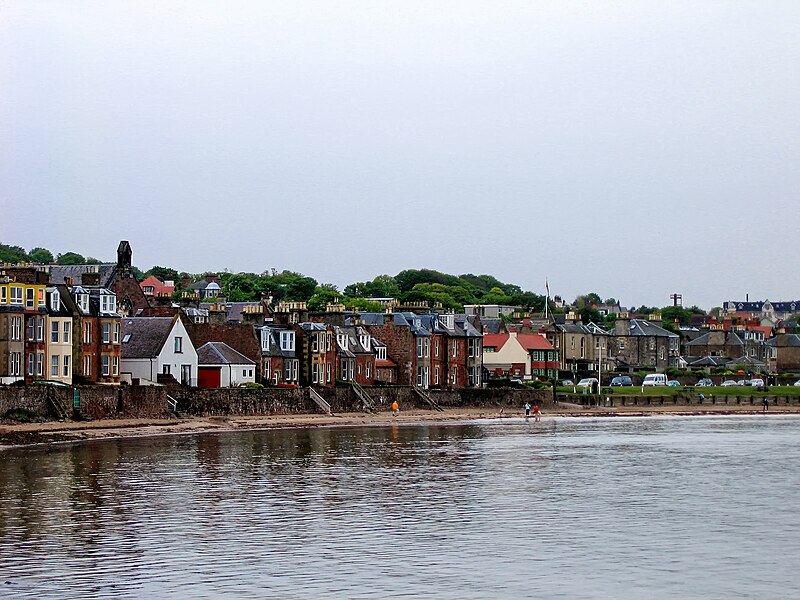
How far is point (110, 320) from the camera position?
78500mm

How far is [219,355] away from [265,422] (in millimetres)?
8621

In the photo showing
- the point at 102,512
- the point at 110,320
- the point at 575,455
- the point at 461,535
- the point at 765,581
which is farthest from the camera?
the point at 110,320

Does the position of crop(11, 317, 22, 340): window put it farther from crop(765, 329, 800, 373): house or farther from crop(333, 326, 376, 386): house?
crop(765, 329, 800, 373): house

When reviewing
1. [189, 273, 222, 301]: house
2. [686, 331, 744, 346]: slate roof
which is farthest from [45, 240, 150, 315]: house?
[686, 331, 744, 346]: slate roof

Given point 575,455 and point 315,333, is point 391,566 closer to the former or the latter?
point 575,455

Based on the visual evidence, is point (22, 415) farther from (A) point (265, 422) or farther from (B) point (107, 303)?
(A) point (265, 422)

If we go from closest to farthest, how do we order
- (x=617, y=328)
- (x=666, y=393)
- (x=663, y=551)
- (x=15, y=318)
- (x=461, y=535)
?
1. (x=663, y=551)
2. (x=461, y=535)
3. (x=15, y=318)
4. (x=666, y=393)
5. (x=617, y=328)

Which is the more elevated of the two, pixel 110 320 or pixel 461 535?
pixel 110 320

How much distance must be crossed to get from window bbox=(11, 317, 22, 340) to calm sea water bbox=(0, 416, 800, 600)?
11195 mm

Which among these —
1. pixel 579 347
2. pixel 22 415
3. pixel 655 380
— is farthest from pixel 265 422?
pixel 579 347

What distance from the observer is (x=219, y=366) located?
86000 mm

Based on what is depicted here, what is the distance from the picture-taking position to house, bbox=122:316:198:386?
8138cm

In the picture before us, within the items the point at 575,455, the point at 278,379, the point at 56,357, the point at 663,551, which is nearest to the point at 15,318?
the point at 56,357

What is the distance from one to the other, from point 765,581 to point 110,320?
187 ft
